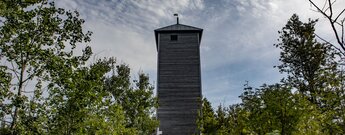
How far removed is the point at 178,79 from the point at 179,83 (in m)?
0.35

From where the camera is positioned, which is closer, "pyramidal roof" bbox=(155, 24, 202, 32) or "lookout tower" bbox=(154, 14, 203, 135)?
"lookout tower" bbox=(154, 14, 203, 135)

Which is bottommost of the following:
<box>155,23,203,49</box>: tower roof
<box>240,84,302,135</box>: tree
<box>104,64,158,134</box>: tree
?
<box>240,84,302,135</box>: tree

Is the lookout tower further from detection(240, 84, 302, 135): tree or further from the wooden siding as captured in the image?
detection(240, 84, 302, 135): tree

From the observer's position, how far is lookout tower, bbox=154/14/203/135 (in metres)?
22.7

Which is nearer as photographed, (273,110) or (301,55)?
(273,110)

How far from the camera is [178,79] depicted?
23.9 meters

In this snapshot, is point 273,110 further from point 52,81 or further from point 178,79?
point 178,79

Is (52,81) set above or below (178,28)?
below

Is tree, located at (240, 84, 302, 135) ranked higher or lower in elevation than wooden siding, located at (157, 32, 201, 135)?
lower

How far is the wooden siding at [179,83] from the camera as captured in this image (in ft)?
74.3

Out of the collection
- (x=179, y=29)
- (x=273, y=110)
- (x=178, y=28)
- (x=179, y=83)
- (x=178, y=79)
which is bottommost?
(x=273, y=110)

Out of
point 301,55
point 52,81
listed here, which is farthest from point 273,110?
point 301,55

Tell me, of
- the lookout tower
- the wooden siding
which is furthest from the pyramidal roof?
the wooden siding

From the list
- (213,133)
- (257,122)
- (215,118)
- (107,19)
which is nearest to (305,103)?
(257,122)
